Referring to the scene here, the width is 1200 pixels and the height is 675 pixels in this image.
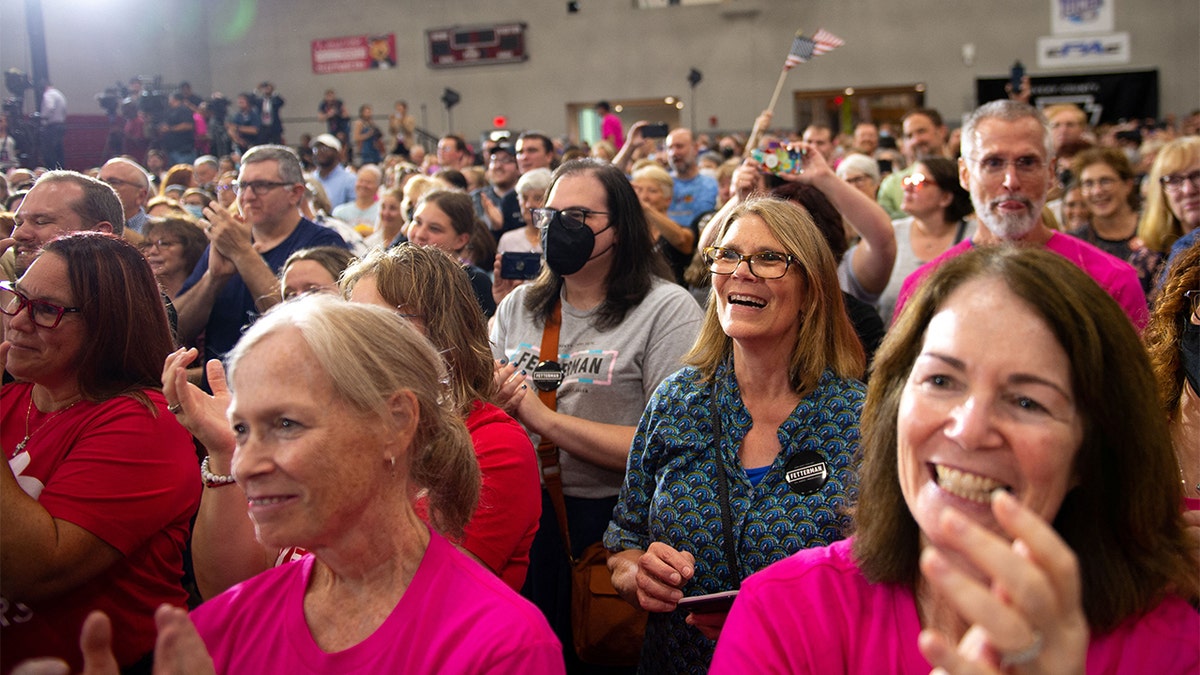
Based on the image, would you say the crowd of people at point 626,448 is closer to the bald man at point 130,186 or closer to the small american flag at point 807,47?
the bald man at point 130,186

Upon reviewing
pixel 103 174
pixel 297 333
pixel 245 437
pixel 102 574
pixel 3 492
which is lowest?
pixel 102 574

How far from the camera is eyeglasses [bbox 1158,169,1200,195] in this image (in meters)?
3.68

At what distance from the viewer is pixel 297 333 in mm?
1302

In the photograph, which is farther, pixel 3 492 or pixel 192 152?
pixel 192 152

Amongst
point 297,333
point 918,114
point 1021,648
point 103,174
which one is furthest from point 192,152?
point 1021,648

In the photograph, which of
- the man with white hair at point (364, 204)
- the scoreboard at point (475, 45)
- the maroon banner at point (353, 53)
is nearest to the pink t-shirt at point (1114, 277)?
the man with white hair at point (364, 204)

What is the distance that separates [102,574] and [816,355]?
1.46 meters

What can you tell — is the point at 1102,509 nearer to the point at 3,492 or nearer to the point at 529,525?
the point at 529,525

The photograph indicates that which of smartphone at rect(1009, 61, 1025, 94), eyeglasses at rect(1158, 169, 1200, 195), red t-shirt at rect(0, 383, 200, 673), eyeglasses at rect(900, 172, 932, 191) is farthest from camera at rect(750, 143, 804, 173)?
smartphone at rect(1009, 61, 1025, 94)

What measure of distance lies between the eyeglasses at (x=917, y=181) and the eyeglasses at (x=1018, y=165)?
0.87 m

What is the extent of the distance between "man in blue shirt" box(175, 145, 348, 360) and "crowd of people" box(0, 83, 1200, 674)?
0.12 feet

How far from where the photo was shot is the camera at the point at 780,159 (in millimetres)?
2961

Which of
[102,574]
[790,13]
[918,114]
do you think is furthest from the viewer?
[790,13]

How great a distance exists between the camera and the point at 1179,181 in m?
3.72
